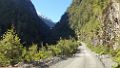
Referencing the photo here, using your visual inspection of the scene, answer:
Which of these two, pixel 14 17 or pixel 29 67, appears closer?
pixel 29 67

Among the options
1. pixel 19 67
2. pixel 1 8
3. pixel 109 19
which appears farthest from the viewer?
pixel 1 8

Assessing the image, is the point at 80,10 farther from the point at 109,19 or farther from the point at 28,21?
the point at 109,19

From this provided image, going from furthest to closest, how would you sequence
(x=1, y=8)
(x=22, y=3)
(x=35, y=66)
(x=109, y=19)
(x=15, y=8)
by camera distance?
(x=22, y=3)
(x=15, y=8)
(x=1, y=8)
(x=109, y=19)
(x=35, y=66)

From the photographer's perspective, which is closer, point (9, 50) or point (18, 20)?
point (9, 50)

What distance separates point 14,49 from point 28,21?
119800 millimetres

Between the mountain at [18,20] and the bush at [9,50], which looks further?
the mountain at [18,20]

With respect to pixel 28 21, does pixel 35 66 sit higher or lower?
lower

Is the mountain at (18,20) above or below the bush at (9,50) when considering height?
above

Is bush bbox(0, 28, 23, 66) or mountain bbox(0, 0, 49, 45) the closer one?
bush bbox(0, 28, 23, 66)

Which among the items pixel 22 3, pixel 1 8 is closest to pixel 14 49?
pixel 1 8

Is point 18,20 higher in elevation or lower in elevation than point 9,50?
higher

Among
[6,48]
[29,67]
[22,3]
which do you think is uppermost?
[22,3]

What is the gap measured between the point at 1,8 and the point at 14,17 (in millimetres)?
6911

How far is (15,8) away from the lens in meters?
155
